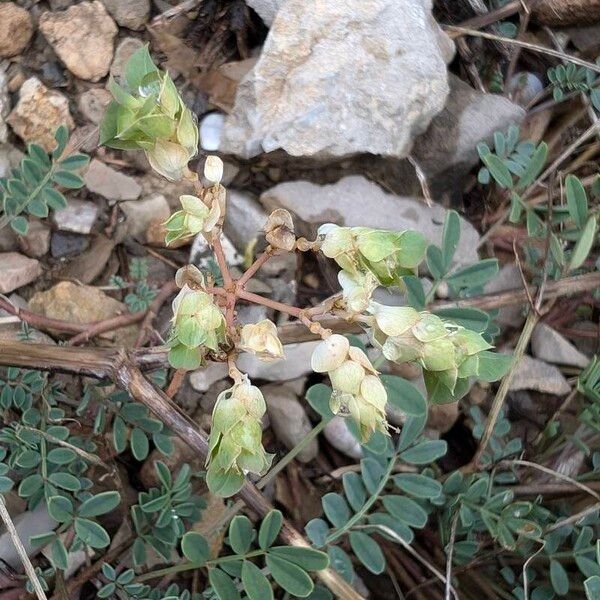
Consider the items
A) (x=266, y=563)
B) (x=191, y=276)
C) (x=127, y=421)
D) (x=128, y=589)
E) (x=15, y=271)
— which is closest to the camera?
(x=191, y=276)

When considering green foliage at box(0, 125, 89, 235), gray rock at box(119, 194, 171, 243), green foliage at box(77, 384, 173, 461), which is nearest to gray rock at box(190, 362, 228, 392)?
green foliage at box(77, 384, 173, 461)

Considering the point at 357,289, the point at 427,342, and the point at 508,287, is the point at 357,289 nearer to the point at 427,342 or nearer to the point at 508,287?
the point at 427,342

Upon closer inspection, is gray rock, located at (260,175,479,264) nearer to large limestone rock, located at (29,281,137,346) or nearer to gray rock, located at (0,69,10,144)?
large limestone rock, located at (29,281,137,346)

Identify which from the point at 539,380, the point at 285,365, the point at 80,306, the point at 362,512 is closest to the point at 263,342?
the point at 362,512

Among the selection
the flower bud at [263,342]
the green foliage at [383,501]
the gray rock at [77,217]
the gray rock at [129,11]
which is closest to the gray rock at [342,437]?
the green foliage at [383,501]

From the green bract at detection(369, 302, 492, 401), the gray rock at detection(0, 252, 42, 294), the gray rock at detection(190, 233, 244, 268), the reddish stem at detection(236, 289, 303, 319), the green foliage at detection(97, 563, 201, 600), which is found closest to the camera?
the green bract at detection(369, 302, 492, 401)

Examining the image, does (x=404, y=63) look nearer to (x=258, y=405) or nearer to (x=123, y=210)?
(x=123, y=210)
